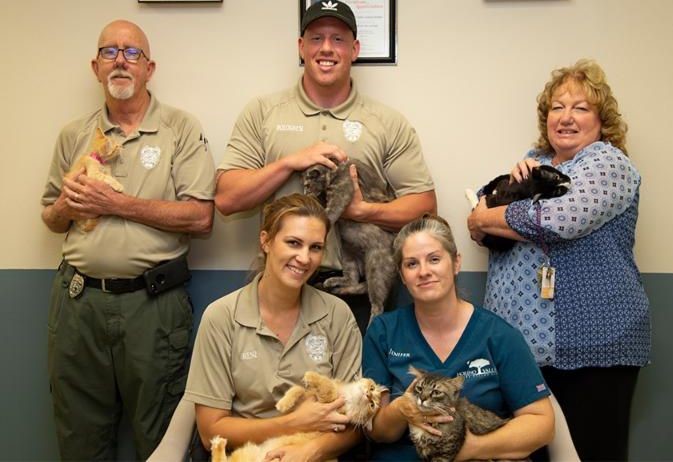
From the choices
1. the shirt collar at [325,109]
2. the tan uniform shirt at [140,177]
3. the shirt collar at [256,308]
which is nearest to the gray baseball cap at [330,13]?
the shirt collar at [325,109]

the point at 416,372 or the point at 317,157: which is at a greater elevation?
the point at 317,157

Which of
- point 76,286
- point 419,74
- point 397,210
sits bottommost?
point 76,286

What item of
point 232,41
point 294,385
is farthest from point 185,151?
point 294,385

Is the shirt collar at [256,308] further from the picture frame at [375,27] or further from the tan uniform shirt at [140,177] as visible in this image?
the picture frame at [375,27]

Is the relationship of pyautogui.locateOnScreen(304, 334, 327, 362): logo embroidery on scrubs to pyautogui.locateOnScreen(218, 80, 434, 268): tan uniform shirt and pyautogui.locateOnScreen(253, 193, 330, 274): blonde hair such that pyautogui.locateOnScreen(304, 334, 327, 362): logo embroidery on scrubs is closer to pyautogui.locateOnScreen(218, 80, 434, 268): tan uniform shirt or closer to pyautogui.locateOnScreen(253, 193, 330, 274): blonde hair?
pyautogui.locateOnScreen(253, 193, 330, 274): blonde hair

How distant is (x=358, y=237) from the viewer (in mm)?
2490

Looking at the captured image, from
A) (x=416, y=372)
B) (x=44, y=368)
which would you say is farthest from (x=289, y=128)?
(x=44, y=368)

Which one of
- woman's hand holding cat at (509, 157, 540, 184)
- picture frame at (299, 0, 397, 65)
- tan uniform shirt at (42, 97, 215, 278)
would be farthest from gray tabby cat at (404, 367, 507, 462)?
picture frame at (299, 0, 397, 65)

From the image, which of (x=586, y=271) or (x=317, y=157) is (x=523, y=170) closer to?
(x=586, y=271)

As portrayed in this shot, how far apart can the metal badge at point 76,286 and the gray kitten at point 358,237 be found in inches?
40.4

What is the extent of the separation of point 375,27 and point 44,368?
227cm

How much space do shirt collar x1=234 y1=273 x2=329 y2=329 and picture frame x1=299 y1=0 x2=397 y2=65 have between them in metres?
1.23

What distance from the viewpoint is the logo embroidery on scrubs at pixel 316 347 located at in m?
2.05

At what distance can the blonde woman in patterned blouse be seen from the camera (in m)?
2.19
